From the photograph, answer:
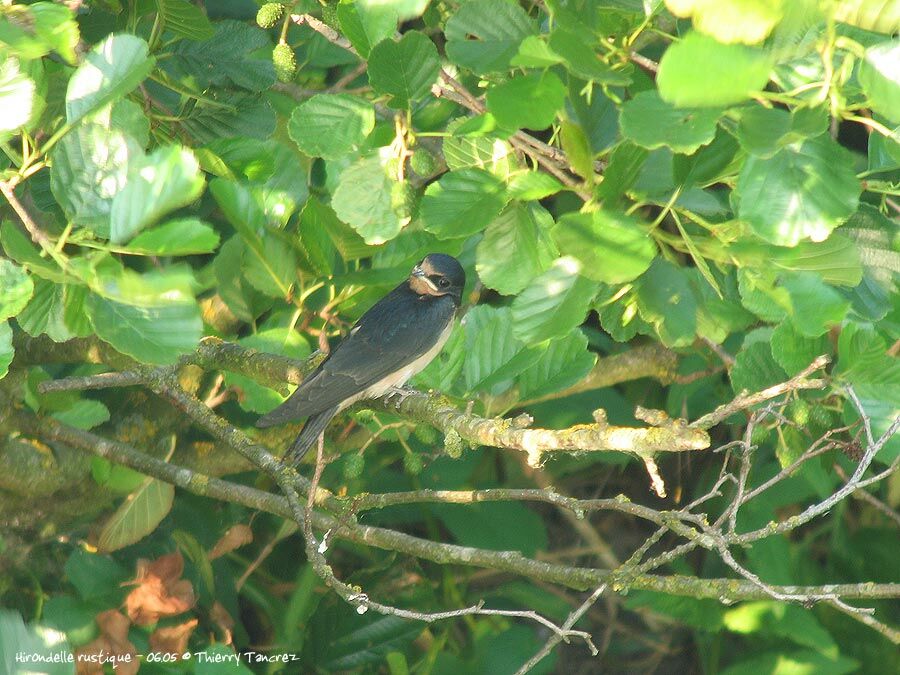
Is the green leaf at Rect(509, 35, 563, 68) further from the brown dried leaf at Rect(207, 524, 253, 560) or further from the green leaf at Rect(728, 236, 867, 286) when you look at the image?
the brown dried leaf at Rect(207, 524, 253, 560)

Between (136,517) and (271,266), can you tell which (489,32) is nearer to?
(271,266)

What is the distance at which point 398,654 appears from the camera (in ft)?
11.4

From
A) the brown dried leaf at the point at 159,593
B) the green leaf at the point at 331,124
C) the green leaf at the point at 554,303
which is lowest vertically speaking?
the brown dried leaf at the point at 159,593

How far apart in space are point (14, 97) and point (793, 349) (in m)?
1.46

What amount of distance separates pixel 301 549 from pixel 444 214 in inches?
90.8

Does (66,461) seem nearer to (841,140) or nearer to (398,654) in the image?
(398,654)

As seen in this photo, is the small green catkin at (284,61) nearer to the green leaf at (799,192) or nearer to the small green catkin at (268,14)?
the small green catkin at (268,14)

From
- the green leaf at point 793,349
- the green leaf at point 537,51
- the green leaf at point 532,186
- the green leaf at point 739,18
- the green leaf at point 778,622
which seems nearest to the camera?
the green leaf at point 739,18

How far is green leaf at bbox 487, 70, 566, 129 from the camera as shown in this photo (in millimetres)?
1724

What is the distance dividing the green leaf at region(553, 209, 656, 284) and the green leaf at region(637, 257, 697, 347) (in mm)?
192

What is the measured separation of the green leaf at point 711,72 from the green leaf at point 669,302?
26.0 inches

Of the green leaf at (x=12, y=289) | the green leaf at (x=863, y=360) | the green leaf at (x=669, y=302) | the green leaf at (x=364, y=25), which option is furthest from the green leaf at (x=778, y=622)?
the green leaf at (x=12, y=289)

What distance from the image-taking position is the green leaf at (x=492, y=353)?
244 centimetres

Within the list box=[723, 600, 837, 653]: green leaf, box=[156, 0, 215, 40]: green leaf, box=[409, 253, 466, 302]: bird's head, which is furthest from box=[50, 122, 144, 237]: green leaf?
box=[723, 600, 837, 653]: green leaf
